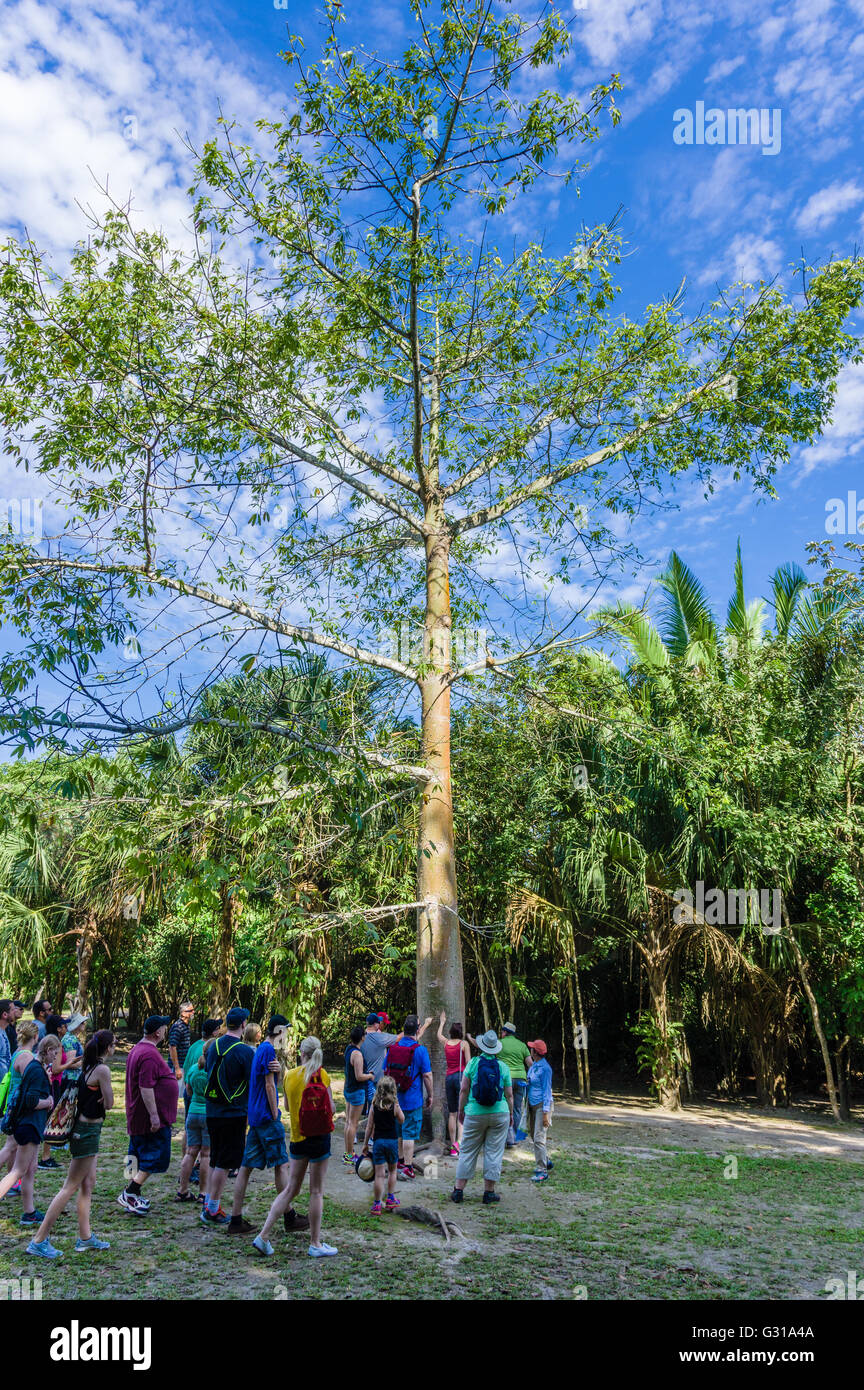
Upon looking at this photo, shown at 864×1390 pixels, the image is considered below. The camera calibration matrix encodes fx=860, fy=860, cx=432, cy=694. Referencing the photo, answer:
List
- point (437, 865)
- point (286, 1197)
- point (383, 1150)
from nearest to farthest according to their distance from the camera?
1. point (286, 1197)
2. point (383, 1150)
3. point (437, 865)

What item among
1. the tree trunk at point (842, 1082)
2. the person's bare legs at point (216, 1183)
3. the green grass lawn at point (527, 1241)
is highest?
the person's bare legs at point (216, 1183)

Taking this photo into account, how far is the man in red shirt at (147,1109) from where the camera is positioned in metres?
6.93

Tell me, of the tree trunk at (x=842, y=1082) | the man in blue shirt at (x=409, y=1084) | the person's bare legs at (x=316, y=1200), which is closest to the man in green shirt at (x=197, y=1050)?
the person's bare legs at (x=316, y=1200)

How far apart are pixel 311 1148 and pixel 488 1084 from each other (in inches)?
88.0

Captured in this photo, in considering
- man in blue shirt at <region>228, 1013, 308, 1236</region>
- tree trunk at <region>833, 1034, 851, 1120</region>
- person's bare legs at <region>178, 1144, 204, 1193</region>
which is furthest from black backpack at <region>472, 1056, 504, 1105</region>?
tree trunk at <region>833, 1034, 851, 1120</region>

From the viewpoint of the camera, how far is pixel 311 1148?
6137 mm

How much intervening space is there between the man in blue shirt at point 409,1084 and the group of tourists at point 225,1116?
0.02m

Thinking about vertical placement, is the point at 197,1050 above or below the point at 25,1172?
above

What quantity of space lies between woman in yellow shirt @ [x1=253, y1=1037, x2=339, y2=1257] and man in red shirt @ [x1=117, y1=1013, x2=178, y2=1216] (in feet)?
4.24

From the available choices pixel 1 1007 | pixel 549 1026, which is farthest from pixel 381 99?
pixel 549 1026

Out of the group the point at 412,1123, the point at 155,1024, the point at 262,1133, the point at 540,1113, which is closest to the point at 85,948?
the point at 412,1123

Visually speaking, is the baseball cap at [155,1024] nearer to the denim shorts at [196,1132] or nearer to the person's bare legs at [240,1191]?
the denim shorts at [196,1132]

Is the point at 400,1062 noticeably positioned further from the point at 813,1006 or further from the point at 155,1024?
the point at 813,1006

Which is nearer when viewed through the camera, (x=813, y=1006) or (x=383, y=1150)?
(x=383, y=1150)
